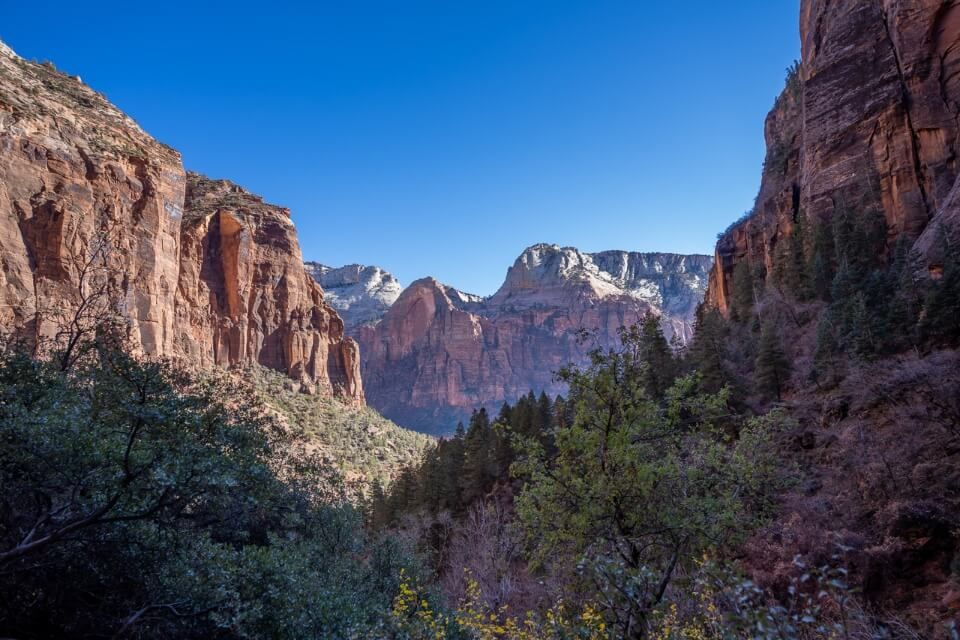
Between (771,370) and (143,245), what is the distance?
6931 cm

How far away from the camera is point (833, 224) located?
37406mm

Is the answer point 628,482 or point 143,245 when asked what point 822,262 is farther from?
point 143,245

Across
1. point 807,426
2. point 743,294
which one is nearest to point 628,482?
point 807,426

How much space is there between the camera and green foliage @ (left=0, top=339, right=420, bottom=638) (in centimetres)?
789

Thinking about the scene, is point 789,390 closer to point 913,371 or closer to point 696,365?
point 696,365

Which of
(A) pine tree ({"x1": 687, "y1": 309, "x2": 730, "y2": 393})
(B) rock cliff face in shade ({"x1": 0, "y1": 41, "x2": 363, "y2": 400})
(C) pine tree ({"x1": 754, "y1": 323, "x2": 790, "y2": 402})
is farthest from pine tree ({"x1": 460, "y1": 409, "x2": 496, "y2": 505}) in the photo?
(B) rock cliff face in shade ({"x1": 0, "y1": 41, "x2": 363, "y2": 400})

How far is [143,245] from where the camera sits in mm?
60188

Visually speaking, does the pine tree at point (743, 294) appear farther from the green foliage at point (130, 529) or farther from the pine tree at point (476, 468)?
the green foliage at point (130, 529)

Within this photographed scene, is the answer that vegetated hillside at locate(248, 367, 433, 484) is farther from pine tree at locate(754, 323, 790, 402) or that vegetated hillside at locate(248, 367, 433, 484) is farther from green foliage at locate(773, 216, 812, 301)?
green foliage at locate(773, 216, 812, 301)

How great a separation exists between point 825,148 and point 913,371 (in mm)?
30900

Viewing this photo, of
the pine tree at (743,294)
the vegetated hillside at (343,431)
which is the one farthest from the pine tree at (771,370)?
the vegetated hillside at (343,431)

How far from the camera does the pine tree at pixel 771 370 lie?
96.5 feet

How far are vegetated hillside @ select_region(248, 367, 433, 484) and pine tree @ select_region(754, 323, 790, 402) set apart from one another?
42579mm

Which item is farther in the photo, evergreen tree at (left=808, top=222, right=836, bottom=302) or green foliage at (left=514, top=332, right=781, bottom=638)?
evergreen tree at (left=808, top=222, right=836, bottom=302)
